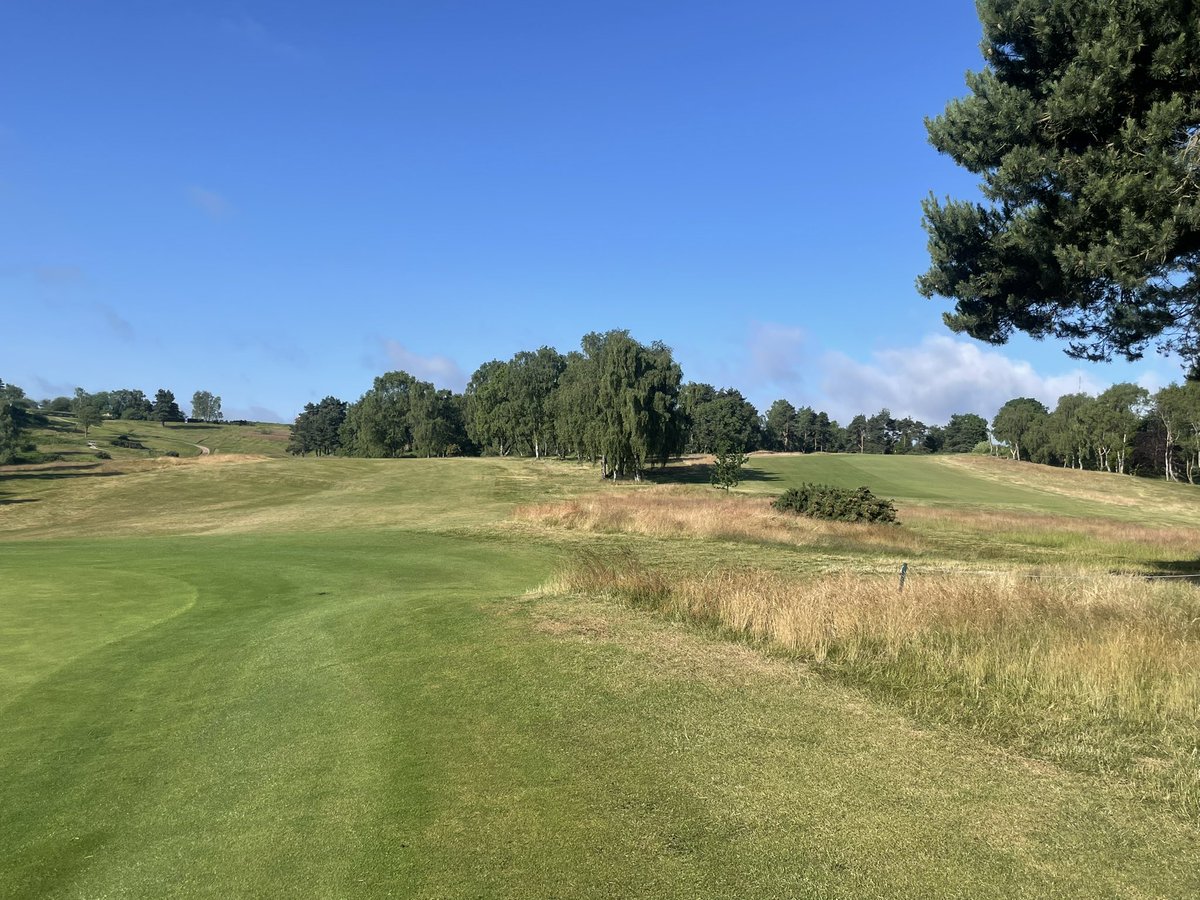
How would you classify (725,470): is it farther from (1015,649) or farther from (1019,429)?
(1019,429)

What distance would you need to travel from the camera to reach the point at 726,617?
36.0 ft

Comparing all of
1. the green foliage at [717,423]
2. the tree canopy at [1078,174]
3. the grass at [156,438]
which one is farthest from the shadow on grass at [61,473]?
the green foliage at [717,423]

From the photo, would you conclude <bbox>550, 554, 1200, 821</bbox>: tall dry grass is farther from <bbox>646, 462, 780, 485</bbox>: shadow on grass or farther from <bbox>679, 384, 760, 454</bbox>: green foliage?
<bbox>679, 384, 760, 454</bbox>: green foliage

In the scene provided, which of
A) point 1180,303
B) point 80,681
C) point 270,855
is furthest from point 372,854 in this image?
point 1180,303

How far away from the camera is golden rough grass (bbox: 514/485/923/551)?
27781mm

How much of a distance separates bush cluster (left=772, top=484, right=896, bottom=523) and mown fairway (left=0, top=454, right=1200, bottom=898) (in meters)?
23.6

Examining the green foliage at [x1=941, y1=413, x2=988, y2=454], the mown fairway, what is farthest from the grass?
the green foliage at [x1=941, y1=413, x2=988, y2=454]

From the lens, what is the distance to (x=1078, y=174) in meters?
11.8

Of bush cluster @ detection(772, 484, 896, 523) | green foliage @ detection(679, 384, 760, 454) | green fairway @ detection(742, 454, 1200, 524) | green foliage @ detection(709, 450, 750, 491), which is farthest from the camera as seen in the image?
green foliage @ detection(679, 384, 760, 454)

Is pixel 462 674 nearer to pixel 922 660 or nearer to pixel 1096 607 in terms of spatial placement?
pixel 922 660

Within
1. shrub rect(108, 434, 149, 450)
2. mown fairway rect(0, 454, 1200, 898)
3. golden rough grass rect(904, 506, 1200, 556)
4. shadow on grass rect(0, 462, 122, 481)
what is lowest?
golden rough grass rect(904, 506, 1200, 556)

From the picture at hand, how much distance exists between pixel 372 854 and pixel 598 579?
31.8 feet

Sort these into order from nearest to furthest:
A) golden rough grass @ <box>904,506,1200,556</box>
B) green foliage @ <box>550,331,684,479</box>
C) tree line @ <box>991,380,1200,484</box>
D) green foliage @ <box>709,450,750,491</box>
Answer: golden rough grass @ <box>904,506,1200,556</box> → green foliage @ <box>709,450,750,491</box> → green foliage @ <box>550,331,684,479</box> → tree line @ <box>991,380,1200,484</box>

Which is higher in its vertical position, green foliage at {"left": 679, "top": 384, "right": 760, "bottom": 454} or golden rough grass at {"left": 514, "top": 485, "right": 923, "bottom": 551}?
green foliage at {"left": 679, "top": 384, "right": 760, "bottom": 454}
